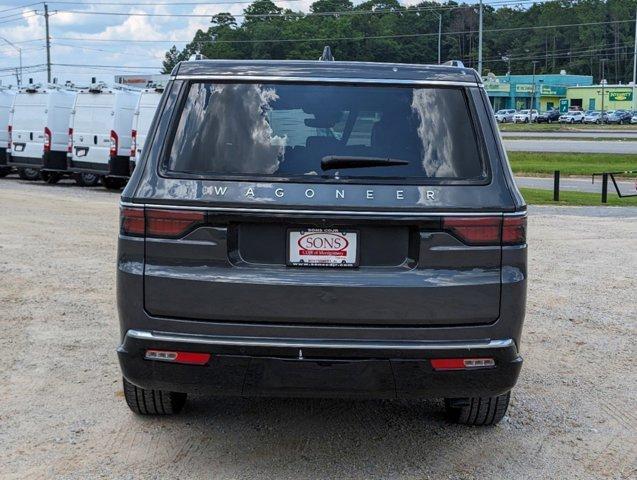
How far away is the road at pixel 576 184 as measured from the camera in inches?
971

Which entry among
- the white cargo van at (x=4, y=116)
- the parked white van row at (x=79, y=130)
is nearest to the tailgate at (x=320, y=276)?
the parked white van row at (x=79, y=130)

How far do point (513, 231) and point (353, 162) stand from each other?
32.3 inches

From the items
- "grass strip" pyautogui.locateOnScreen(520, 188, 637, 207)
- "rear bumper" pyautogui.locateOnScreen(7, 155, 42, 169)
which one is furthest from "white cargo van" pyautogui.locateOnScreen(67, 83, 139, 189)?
"grass strip" pyautogui.locateOnScreen(520, 188, 637, 207)

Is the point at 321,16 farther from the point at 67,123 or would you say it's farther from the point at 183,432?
the point at 183,432

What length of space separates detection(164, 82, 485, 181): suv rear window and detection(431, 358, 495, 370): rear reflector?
0.85 metres

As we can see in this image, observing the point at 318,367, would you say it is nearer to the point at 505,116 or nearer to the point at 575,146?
the point at 575,146

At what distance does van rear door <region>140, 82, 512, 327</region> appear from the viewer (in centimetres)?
393

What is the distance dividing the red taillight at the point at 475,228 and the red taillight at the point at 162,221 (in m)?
1.16

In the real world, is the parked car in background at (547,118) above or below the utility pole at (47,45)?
below

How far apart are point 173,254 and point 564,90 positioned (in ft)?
386

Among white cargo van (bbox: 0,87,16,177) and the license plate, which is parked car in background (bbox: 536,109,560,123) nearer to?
white cargo van (bbox: 0,87,16,177)

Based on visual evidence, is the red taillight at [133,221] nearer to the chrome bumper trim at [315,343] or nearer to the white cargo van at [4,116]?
the chrome bumper trim at [315,343]

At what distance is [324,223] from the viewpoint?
3.96 meters

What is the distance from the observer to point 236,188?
3971 mm
